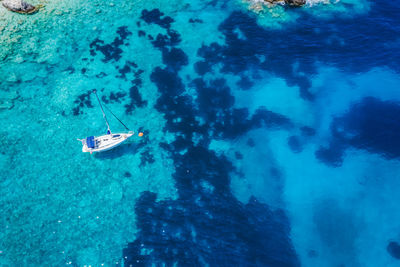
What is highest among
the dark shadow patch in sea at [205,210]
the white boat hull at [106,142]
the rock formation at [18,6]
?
the rock formation at [18,6]

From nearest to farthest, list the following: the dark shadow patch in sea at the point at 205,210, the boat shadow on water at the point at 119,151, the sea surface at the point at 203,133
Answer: the dark shadow patch in sea at the point at 205,210 < the sea surface at the point at 203,133 < the boat shadow on water at the point at 119,151

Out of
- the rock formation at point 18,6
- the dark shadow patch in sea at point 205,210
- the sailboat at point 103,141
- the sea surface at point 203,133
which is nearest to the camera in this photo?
the dark shadow patch in sea at point 205,210

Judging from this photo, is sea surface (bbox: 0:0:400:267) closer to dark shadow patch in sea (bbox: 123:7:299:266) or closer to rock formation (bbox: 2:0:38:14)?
dark shadow patch in sea (bbox: 123:7:299:266)

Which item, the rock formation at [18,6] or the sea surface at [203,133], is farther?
the rock formation at [18,6]

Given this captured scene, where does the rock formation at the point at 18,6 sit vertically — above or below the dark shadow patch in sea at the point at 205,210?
above

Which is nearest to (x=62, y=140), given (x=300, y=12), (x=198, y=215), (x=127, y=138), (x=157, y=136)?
(x=127, y=138)

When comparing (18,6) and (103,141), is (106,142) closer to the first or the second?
(103,141)

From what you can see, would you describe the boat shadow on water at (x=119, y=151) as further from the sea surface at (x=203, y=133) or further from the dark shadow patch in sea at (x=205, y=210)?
the dark shadow patch in sea at (x=205, y=210)

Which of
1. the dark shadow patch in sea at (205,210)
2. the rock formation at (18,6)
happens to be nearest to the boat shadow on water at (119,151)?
the dark shadow patch in sea at (205,210)

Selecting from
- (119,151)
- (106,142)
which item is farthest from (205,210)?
(106,142)
